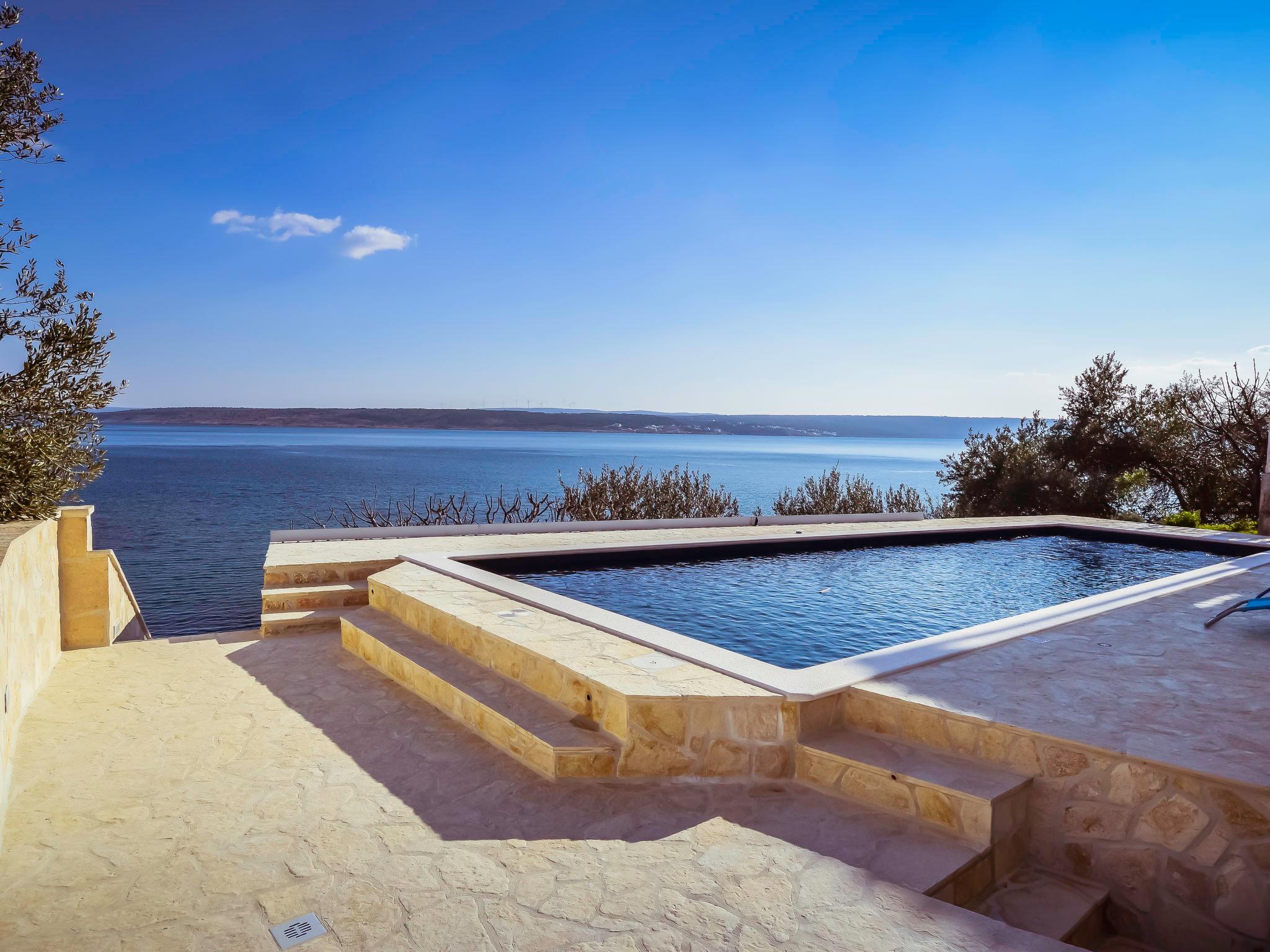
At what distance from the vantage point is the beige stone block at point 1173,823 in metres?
2.23

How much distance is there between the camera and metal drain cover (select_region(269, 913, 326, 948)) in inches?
72.9

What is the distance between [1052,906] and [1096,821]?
1.15ft

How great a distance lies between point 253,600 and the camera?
34.1 ft

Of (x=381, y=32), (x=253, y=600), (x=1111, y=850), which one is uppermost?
(x=381, y=32)

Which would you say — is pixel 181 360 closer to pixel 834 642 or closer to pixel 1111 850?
pixel 834 642

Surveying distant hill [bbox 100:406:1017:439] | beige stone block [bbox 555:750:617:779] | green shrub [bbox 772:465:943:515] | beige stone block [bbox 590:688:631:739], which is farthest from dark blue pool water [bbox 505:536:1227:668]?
distant hill [bbox 100:406:1017:439]

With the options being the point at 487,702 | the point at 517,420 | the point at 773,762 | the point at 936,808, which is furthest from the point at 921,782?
the point at 517,420

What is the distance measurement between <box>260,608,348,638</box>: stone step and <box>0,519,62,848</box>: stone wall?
1221 mm

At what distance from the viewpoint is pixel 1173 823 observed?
7.43 ft

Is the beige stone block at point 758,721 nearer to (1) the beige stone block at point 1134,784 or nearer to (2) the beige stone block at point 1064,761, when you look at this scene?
(2) the beige stone block at point 1064,761

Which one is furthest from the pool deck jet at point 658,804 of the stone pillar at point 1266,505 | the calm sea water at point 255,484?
the stone pillar at point 1266,505

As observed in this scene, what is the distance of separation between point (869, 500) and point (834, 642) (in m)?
9.89

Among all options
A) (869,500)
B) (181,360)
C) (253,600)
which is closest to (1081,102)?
(869,500)

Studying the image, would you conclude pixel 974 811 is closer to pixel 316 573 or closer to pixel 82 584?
pixel 316 573
